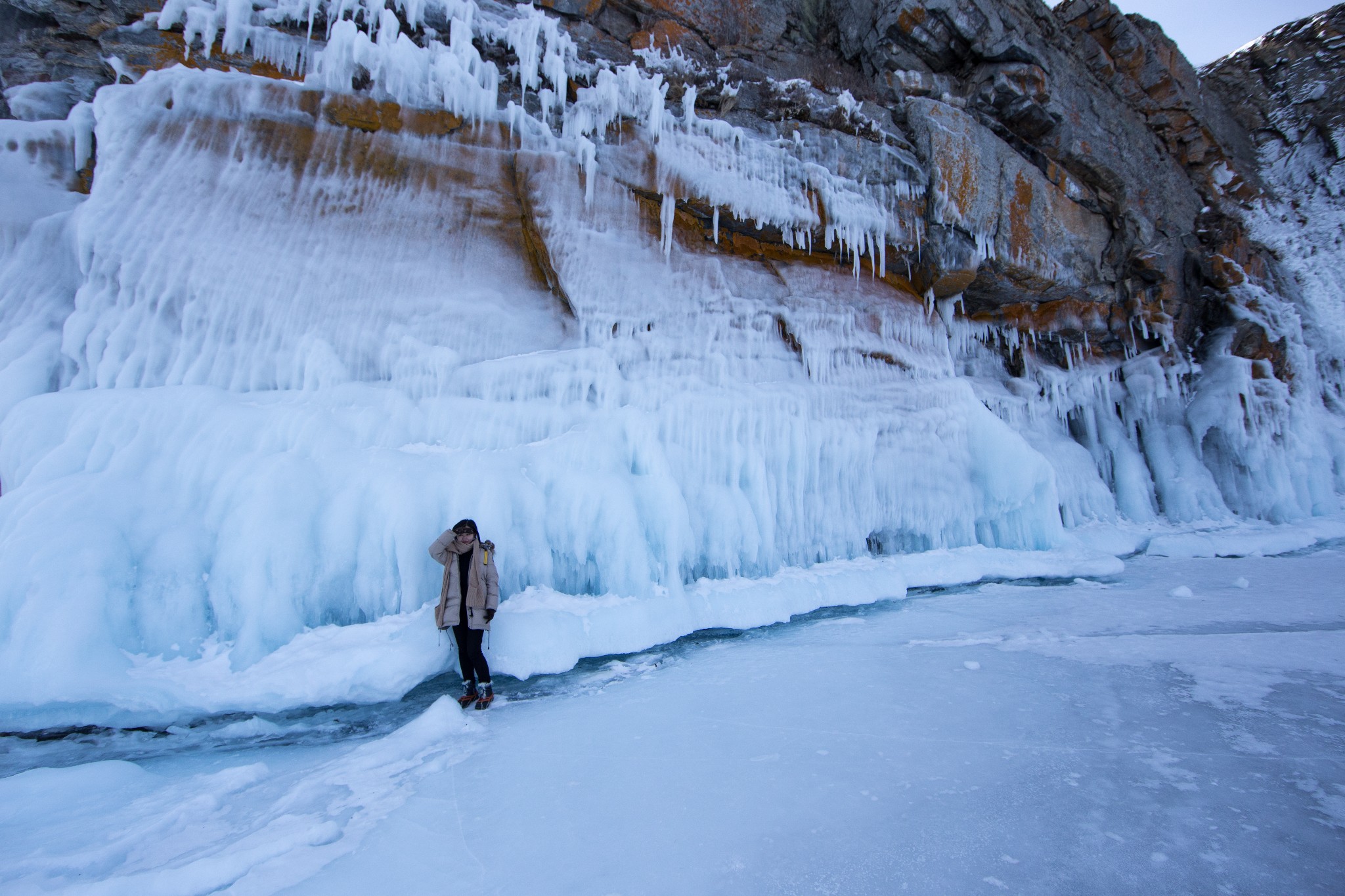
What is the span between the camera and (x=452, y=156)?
6.28m

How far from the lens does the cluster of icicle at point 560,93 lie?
5.79 m

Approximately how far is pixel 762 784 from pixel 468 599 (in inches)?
90.2

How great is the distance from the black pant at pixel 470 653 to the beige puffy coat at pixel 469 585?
0.06m

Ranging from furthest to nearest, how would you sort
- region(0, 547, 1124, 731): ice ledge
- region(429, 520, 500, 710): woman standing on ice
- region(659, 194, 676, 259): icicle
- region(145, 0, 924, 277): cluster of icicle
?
region(659, 194, 676, 259): icicle → region(145, 0, 924, 277): cluster of icicle → region(429, 520, 500, 710): woman standing on ice → region(0, 547, 1124, 731): ice ledge

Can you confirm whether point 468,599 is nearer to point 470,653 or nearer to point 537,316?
point 470,653

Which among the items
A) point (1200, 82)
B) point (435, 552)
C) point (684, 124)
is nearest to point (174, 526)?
point (435, 552)

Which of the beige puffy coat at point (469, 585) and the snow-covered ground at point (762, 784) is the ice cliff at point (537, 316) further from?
the snow-covered ground at point (762, 784)

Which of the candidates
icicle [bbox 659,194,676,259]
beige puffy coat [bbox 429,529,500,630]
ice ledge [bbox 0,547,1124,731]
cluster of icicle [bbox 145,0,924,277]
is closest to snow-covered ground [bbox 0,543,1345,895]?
ice ledge [bbox 0,547,1124,731]

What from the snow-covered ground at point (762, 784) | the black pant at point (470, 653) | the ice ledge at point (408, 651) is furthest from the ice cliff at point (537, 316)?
the snow-covered ground at point (762, 784)

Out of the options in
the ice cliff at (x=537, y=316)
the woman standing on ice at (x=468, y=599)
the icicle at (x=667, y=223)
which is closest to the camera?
the woman standing on ice at (x=468, y=599)

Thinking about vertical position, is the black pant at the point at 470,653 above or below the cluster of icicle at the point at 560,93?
below

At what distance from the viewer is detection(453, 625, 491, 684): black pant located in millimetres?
3889

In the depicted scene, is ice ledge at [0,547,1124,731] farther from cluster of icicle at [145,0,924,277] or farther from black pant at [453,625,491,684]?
cluster of icicle at [145,0,924,277]

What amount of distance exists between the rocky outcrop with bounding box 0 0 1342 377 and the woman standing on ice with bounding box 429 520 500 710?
15.5 feet
